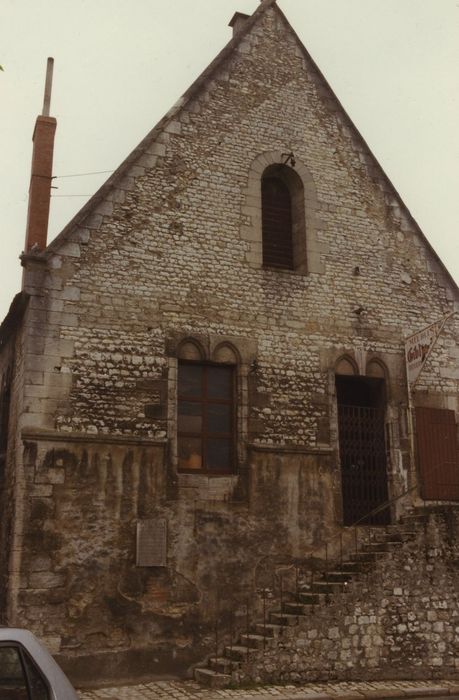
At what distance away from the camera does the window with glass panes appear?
37.3 feet

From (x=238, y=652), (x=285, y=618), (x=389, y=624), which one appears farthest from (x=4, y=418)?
(x=389, y=624)

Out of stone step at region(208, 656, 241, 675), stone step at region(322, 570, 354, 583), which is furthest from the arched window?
stone step at region(208, 656, 241, 675)

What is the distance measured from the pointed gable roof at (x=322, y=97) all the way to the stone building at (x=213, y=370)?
1.6 inches

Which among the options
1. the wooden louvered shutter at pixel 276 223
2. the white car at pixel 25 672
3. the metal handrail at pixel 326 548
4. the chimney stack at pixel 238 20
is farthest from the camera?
the chimney stack at pixel 238 20

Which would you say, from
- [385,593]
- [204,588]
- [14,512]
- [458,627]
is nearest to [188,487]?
[204,588]

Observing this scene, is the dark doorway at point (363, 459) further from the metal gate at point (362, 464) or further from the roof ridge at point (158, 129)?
the roof ridge at point (158, 129)

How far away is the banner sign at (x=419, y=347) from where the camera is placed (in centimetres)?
1231

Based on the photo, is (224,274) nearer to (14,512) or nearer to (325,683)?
(14,512)

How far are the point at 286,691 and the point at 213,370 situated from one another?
16.4 ft

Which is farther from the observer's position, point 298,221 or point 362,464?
point 298,221

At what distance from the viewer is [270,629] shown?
33.2ft

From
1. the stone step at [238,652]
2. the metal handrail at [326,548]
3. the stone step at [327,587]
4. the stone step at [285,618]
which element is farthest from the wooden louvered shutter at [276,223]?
the stone step at [238,652]

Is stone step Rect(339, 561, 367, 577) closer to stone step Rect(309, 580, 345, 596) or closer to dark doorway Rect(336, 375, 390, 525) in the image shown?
stone step Rect(309, 580, 345, 596)

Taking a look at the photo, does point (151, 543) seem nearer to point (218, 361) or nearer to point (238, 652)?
point (238, 652)
